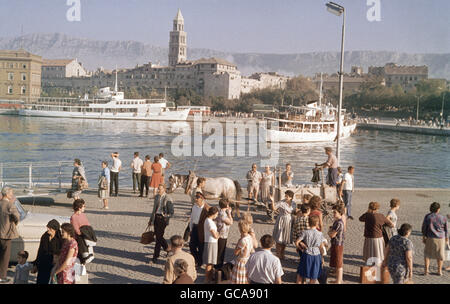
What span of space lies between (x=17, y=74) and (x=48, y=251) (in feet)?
401

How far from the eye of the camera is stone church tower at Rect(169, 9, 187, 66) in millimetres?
179375

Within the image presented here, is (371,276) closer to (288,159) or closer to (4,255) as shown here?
(4,255)

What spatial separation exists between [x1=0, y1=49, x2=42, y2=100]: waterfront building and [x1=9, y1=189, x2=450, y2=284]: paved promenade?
111m

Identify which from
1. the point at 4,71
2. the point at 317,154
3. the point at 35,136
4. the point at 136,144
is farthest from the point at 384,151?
the point at 4,71

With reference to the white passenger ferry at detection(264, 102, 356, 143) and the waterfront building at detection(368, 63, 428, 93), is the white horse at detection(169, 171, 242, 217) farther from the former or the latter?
the waterfront building at detection(368, 63, 428, 93)

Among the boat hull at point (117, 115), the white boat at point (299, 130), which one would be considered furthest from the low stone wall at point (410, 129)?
the boat hull at point (117, 115)

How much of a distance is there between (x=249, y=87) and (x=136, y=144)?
108m

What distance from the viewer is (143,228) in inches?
388

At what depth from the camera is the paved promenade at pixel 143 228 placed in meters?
7.08

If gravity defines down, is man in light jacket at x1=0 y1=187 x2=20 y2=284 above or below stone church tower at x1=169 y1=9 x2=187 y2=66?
below

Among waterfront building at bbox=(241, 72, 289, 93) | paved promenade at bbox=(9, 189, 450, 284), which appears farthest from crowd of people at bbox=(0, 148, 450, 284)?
waterfront building at bbox=(241, 72, 289, 93)

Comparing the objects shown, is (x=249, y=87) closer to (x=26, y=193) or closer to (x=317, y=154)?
(x=317, y=154)

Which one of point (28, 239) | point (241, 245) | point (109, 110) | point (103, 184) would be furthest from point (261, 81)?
point (241, 245)
